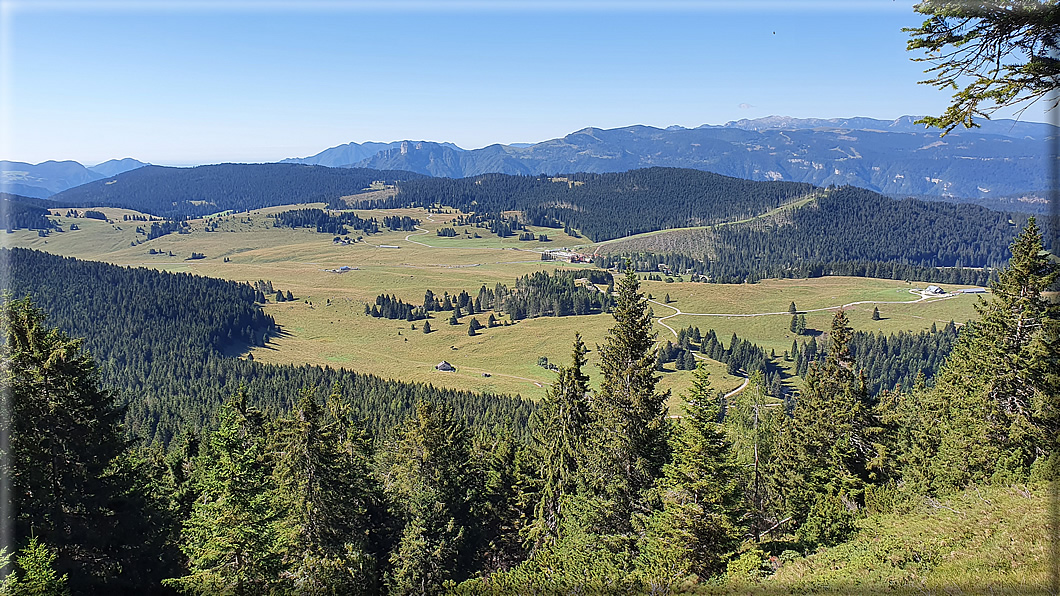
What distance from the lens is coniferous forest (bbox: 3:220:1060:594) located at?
21.7 meters

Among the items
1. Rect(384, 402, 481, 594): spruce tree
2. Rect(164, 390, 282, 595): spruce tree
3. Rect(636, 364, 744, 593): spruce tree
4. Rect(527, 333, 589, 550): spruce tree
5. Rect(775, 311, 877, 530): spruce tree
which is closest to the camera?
Rect(164, 390, 282, 595): spruce tree

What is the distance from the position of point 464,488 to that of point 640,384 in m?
16.4

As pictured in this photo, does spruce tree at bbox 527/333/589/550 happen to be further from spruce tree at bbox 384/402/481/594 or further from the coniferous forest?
spruce tree at bbox 384/402/481/594

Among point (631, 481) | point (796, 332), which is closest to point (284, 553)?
point (631, 481)

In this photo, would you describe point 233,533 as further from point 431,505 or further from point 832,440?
point 832,440

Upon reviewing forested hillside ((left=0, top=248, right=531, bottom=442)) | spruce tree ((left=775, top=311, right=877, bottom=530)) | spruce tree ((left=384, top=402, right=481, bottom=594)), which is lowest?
forested hillside ((left=0, top=248, right=531, bottom=442))

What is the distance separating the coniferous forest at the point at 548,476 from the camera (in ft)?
71.3

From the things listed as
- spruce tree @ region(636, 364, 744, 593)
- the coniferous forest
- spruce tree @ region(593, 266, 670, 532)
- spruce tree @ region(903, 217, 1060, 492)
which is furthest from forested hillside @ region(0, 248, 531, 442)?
spruce tree @ region(903, 217, 1060, 492)

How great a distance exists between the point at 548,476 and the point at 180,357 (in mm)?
145196

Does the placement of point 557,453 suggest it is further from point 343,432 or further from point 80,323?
point 80,323

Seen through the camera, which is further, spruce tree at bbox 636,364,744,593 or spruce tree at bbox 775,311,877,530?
spruce tree at bbox 775,311,877,530

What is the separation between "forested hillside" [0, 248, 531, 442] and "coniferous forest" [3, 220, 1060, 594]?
3283 cm

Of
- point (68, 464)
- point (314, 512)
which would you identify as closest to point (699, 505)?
point (314, 512)

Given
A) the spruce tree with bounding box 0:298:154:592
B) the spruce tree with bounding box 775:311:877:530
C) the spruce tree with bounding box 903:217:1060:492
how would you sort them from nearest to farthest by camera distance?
the spruce tree with bounding box 0:298:154:592, the spruce tree with bounding box 903:217:1060:492, the spruce tree with bounding box 775:311:877:530
